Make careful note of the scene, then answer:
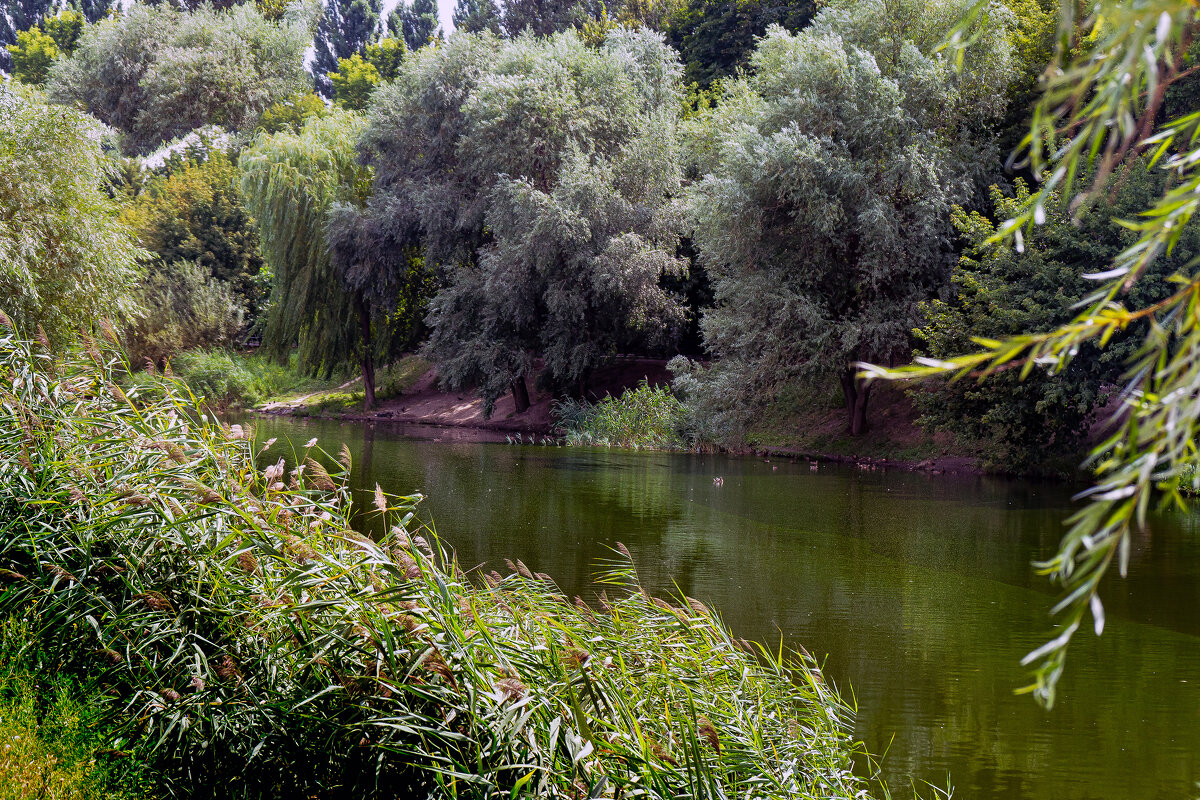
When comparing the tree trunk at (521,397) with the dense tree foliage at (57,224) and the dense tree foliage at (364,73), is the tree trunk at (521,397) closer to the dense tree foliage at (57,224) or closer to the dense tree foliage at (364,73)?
the dense tree foliage at (57,224)

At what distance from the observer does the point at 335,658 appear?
3865 millimetres

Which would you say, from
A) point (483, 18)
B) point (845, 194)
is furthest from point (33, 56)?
point (845, 194)

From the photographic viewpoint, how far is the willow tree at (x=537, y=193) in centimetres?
2520

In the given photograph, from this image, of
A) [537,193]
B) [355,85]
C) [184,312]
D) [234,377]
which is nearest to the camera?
[537,193]

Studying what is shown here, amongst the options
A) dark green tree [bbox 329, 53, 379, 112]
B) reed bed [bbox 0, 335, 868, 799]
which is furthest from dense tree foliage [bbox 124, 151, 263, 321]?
reed bed [bbox 0, 335, 868, 799]

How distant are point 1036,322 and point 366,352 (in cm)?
1998

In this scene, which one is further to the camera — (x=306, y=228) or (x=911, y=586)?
(x=306, y=228)

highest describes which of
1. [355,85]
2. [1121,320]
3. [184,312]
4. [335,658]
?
[355,85]

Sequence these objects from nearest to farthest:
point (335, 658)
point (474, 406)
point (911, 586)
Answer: point (335, 658)
point (911, 586)
point (474, 406)

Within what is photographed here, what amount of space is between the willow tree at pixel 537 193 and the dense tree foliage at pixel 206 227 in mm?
12054

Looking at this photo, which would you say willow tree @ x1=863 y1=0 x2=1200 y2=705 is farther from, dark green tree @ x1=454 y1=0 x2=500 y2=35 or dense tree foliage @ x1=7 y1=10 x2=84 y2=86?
dense tree foliage @ x1=7 y1=10 x2=84 y2=86

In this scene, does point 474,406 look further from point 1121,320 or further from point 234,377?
point 1121,320

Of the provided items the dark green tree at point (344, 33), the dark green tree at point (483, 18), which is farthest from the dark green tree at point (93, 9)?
the dark green tree at point (483, 18)

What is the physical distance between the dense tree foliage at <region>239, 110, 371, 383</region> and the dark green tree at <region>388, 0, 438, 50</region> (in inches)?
1617
